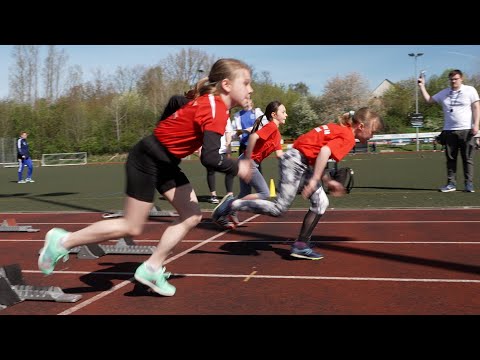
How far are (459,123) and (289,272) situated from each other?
25.3 feet

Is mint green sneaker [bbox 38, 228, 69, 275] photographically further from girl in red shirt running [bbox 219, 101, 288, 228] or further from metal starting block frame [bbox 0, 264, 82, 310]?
girl in red shirt running [bbox 219, 101, 288, 228]

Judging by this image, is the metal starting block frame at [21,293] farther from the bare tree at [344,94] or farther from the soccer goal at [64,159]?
the bare tree at [344,94]

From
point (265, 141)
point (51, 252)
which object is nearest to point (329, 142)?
point (265, 141)

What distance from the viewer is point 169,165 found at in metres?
4.36

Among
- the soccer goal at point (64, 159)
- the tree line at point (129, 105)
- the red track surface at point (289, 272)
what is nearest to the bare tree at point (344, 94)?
the tree line at point (129, 105)

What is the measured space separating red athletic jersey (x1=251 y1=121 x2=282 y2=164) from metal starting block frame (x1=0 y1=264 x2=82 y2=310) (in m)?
3.26

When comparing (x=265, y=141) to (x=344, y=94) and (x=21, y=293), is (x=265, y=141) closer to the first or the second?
(x=21, y=293)

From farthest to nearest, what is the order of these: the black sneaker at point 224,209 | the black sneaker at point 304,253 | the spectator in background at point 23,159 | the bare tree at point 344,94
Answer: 1. the bare tree at point 344,94
2. the spectator in background at point 23,159
3. the black sneaker at point 224,209
4. the black sneaker at point 304,253

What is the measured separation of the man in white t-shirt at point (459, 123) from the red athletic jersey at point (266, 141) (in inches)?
214

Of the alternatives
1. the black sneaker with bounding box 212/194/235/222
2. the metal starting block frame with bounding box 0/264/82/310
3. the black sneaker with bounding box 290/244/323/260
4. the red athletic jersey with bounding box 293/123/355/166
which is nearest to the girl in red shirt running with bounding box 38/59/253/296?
the metal starting block frame with bounding box 0/264/82/310

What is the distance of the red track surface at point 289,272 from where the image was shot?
164 inches
